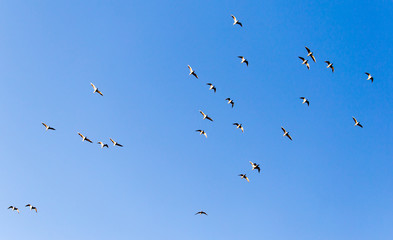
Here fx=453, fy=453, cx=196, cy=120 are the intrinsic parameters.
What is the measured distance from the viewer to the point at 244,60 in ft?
257

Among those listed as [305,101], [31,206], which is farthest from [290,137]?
[31,206]

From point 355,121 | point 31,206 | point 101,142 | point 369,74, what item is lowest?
point 31,206

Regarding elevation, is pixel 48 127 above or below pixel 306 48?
below

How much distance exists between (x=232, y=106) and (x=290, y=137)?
37.4 feet

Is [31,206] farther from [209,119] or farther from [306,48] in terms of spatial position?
[306,48]

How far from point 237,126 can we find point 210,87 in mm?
8470

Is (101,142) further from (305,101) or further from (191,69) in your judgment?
(305,101)

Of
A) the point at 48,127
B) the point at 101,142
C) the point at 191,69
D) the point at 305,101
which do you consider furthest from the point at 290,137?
the point at 48,127

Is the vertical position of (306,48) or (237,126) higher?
(306,48)

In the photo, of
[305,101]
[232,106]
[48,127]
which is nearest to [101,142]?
[48,127]

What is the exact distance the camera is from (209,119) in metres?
77.7

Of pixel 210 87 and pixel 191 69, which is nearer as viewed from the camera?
pixel 191 69

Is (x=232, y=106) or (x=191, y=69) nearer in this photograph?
(x=191, y=69)

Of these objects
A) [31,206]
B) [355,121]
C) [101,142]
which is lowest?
[31,206]
